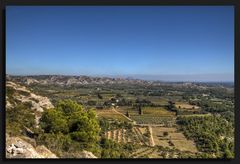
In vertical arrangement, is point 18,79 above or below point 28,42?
below

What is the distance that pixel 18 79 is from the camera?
7.71 meters

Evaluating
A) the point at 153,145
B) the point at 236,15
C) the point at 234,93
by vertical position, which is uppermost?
the point at 236,15

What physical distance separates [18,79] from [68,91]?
119 cm

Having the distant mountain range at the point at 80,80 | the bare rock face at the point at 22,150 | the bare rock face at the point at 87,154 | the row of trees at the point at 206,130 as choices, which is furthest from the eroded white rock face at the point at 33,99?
the row of trees at the point at 206,130

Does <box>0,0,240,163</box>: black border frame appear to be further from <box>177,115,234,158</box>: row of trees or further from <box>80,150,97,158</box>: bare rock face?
<box>177,115,234,158</box>: row of trees

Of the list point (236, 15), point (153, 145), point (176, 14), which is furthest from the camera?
point (176, 14)

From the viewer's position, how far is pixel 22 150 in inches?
272

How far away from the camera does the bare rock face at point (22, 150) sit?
22.0 feet

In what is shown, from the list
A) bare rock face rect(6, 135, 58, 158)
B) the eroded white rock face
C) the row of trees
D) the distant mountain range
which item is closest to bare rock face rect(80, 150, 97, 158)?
bare rock face rect(6, 135, 58, 158)

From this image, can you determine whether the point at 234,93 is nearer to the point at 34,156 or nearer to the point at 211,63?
the point at 211,63

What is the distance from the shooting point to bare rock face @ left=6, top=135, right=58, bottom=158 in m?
6.72
